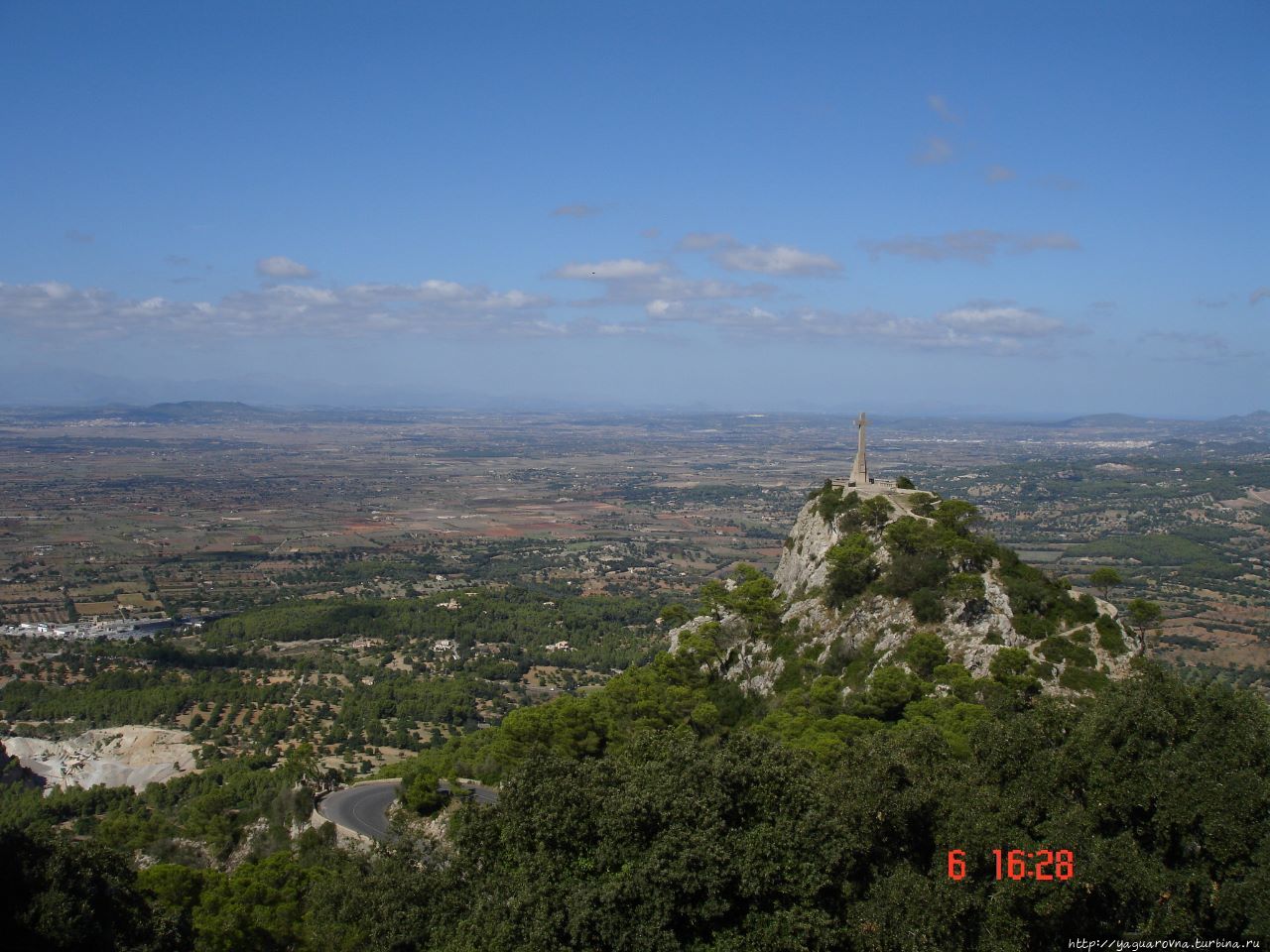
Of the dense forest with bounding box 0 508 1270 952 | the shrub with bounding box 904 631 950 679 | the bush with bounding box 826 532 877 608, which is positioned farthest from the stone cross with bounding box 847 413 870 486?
the dense forest with bounding box 0 508 1270 952

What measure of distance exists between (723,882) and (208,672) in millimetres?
62602

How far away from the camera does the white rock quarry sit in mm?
45906

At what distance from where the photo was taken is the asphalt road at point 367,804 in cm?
3319

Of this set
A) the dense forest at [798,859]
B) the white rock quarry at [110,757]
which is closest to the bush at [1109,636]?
the dense forest at [798,859]

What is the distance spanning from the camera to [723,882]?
675 inches

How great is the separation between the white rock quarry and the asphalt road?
47.5 feet

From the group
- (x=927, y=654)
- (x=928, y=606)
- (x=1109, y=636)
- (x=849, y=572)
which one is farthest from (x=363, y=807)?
(x=1109, y=636)

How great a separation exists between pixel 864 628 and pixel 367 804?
75.8 feet

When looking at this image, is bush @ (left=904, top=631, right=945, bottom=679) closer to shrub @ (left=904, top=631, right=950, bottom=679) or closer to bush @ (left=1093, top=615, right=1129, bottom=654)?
shrub @ (left=904, top=631, right=950, bottom=679)

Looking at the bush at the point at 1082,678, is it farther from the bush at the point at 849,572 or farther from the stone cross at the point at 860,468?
the stone cross at the point at 860,468
